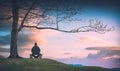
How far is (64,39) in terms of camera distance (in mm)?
11617

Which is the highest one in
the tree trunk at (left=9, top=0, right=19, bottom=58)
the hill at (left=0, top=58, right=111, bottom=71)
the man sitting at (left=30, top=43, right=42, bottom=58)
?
the tree trunk at (left=9, top=0, right=19, bottom=58)

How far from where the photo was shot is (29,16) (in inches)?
463

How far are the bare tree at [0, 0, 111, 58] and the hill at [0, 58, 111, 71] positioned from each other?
15.9 inches

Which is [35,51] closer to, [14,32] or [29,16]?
[14,32]

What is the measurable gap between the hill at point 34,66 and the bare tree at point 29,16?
403mm

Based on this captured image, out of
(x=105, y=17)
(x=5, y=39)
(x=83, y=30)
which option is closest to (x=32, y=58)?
(x=5, y=39)

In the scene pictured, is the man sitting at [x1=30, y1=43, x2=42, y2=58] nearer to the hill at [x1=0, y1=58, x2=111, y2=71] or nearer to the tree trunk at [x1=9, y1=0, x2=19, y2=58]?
the hill at [x1=0, y1=58, x2=111, y2=71]

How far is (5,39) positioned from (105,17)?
2.98 metres

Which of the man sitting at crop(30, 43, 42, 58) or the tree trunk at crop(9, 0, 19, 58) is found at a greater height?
the tree trunk at crop(9, 0, 19, 58)

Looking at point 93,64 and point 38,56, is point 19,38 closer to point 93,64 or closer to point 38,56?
point 38,56

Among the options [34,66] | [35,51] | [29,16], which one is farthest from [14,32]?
[34,66]

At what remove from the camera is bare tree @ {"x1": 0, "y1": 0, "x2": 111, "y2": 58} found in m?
11.6

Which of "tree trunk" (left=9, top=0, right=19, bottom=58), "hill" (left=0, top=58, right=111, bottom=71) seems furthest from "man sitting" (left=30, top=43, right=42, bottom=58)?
"tree trunk" (left=9, top=0, right=19, bottom=58)

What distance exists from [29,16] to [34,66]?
1.58 metres
